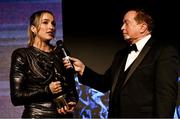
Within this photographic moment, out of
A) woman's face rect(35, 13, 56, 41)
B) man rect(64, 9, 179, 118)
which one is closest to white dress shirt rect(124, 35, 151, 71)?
man rect(64, 9, 179, 118)

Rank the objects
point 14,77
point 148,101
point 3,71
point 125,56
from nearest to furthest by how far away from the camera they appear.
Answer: point 14,77 → point 148,101 → point 125,56 → point 3,71

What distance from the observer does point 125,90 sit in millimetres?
2402

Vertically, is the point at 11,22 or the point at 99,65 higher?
the point at 11,22

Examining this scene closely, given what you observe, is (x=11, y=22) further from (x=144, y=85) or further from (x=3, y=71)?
(x=144, y=85)

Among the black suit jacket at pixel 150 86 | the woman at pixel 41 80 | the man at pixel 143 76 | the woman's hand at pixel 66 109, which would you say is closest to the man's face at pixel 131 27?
the man at pixel 143 76

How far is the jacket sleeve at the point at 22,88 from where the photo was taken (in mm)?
2209

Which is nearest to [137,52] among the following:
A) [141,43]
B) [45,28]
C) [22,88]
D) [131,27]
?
[141,43]

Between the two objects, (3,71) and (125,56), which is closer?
(125,56)

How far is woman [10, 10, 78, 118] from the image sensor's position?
2213mm

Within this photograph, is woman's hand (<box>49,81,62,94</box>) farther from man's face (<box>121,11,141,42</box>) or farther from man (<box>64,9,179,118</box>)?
man's face (<box>121,11,141,42</box>)

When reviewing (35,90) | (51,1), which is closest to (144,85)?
(35,90)

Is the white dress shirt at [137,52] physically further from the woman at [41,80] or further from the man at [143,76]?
the woman at [41,80]

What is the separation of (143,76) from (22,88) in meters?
0.74

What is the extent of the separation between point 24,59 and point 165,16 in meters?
1.94
